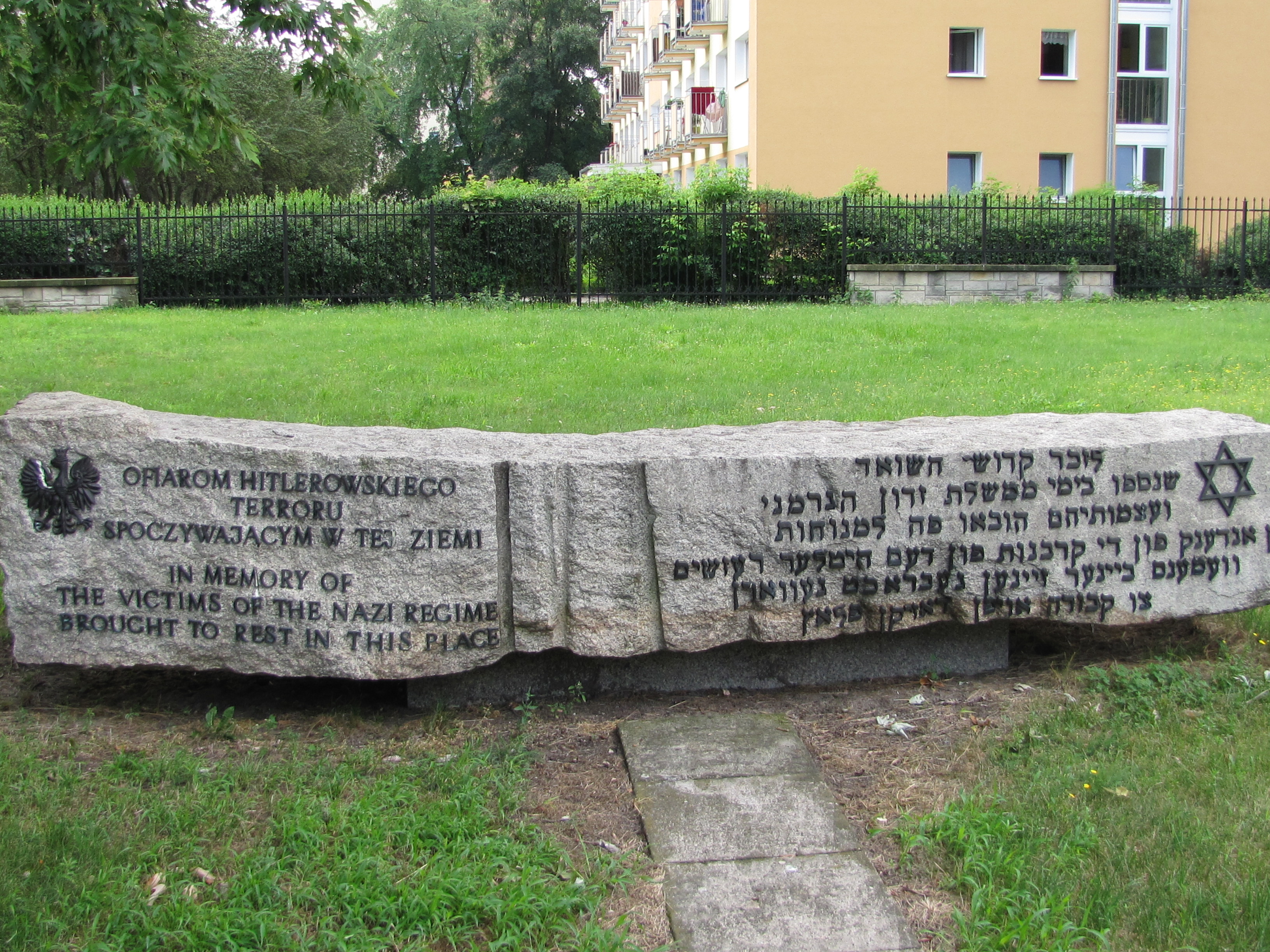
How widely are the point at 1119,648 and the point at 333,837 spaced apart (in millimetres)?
3175

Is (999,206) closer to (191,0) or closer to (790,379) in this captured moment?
(790,379)

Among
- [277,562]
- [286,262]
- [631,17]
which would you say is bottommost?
[277,562]

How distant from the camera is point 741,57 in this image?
27.2 metres

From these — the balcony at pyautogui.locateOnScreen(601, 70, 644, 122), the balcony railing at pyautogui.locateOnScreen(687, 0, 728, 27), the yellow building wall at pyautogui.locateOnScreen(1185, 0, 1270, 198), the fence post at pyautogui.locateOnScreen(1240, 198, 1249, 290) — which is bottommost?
the fence post at pyautogui.locateOnScreen(1240, 198, 1249, 290)

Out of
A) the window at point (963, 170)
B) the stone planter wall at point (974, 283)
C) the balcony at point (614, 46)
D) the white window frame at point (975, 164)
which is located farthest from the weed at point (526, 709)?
the balcony at point (614, 46)

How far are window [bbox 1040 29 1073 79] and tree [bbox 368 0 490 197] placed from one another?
2467 centimetres

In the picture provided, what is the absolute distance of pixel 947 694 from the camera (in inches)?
166

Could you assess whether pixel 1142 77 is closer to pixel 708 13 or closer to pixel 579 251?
pixel 708 13

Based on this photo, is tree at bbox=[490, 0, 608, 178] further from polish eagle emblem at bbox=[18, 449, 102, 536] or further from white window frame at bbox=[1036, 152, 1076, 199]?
polish eagle emblem at bbox=[18, 449, 102, 536]

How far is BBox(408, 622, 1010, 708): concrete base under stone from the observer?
422cm

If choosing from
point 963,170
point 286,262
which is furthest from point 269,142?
point 963,170

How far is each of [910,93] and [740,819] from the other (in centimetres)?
2365

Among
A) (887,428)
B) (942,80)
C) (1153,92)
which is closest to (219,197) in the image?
(942,80)

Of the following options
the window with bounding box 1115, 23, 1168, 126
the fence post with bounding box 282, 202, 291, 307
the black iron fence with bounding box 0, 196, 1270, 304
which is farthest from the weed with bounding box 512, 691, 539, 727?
the window with bounding box 1115, 23, 1168, 126
